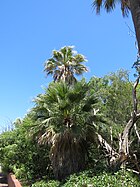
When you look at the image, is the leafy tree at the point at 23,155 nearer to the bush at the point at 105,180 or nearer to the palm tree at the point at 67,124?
the palm tree at the point at 67,124

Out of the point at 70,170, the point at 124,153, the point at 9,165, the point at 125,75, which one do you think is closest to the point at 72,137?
the point at 70,170

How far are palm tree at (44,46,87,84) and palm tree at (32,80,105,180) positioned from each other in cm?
1312

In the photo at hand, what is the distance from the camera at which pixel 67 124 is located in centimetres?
1102

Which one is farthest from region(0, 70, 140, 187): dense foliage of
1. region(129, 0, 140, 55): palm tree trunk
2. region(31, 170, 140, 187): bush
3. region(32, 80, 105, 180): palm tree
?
region(129, 0, 140, 55): palm tree trunk

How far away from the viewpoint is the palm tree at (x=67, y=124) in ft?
36.0

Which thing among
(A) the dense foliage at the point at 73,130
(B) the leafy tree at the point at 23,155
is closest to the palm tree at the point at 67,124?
(A) the dense foliage at the point at 73,130

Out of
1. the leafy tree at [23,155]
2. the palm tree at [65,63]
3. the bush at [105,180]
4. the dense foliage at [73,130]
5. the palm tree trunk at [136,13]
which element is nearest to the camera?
the palm tree trunk at [136,13]

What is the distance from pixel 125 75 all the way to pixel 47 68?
33.7 ft

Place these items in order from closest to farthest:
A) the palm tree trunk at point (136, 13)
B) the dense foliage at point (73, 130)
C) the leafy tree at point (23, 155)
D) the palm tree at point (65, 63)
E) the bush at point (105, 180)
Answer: the palm tree trunk at point (136, 13) < the bush at point (105, 180) < the dense foliage at point (73, 130) < the leafy tree at point (23, 155) < the palm tree at point (65, 63)

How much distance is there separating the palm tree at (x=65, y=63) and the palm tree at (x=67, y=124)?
43.1 feet

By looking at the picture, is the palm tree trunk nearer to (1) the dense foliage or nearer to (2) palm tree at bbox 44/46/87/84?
(1) the dense foliage

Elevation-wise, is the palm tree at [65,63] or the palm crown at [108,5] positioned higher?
the palm tree at [65,63]

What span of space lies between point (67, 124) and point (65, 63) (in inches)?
569

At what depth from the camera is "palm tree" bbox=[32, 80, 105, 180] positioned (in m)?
11.0
